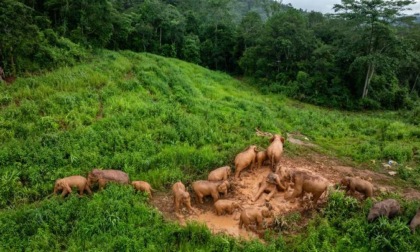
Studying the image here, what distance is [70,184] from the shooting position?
9305 mm

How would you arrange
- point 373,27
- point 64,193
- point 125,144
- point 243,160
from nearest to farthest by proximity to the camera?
1. point 64,193
2. point 243,160
3. point 125,144
4. point 373,27

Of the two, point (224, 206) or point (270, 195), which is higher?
point (270, 195)

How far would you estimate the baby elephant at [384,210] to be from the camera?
321 inches

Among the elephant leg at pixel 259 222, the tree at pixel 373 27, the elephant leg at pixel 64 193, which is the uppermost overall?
the tree at pixel 373 27

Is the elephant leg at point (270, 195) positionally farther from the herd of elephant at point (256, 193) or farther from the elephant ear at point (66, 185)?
the elephant ear at point (66, 185)

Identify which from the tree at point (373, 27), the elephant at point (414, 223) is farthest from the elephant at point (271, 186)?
the tree at point (373, 27)

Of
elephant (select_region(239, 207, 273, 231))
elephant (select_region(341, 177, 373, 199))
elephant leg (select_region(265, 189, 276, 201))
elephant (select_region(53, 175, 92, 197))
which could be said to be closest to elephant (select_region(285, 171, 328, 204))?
elephant leg (select_region(265, 189, 276, 201))

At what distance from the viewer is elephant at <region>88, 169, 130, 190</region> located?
948cm

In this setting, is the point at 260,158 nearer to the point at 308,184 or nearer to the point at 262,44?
the point at 308,184

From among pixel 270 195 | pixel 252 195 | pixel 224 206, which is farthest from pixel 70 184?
pixel 270 195

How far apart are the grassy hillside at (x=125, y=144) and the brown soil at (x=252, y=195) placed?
58 centimetres

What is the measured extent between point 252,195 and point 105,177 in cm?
442

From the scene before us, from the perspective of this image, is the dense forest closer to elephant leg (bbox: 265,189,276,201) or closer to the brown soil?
the brown soil

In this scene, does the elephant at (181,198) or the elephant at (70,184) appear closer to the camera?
the elephant at (181,198)
